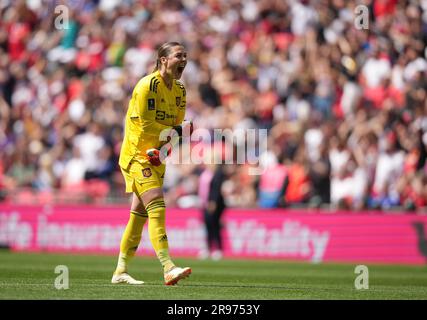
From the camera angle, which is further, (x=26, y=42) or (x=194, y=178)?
(x=26, y=42)

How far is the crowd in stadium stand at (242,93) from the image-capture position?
73.4 ft

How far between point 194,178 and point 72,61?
6752 mm

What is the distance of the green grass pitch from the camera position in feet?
35.6

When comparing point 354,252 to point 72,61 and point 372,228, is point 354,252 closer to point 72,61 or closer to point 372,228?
point 372,228

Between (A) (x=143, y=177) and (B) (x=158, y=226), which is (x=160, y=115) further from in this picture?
(B) (x=158, y=226)

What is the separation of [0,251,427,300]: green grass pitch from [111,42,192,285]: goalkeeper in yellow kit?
568 mm

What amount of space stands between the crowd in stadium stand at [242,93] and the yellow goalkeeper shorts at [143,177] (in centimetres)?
1038

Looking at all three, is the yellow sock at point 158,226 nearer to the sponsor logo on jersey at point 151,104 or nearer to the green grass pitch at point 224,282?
the green grass pitch at point 224,282

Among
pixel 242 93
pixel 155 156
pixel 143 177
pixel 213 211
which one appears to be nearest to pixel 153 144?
pixel 155 156

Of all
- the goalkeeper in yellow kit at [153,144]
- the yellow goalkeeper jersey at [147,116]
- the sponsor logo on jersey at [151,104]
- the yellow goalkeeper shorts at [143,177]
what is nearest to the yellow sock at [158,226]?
the goalkeeper in yellow kit at [153,144]

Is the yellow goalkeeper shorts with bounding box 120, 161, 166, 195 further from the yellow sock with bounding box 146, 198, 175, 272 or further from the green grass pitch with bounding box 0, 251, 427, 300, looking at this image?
the green grass pitch with bounding box 0, 251, 427, 300

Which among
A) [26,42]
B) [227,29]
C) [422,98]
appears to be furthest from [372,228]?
[26,42]
